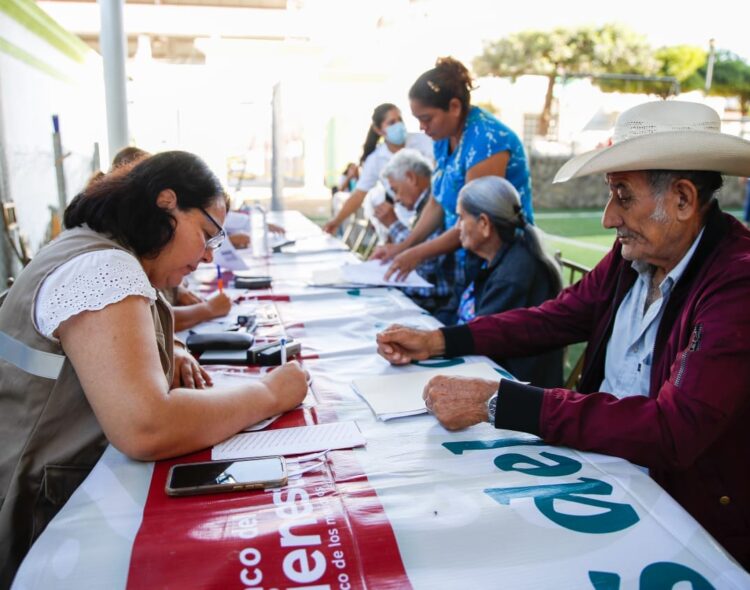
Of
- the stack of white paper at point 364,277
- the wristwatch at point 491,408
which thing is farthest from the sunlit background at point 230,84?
the wristwatch at point 491,408

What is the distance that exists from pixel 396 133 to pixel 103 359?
4.81m

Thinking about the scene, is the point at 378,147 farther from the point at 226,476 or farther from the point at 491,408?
the point at 226,476

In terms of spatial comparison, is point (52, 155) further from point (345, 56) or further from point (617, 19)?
point (617, 19)

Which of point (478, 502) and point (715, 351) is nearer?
point (478, 502)

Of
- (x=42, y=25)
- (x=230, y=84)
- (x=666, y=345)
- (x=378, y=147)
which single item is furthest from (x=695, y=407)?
(x=230, y=84)

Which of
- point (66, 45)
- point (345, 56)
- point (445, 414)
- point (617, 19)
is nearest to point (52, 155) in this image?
point (66, 45)

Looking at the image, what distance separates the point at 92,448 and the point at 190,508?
1.30 feet

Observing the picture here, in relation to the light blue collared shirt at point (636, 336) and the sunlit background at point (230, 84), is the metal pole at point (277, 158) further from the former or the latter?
the light blue collared shirt at point (636, 336)

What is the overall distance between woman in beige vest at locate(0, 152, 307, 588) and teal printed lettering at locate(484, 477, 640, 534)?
590mm

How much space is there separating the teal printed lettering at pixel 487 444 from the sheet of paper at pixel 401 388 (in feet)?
0.59

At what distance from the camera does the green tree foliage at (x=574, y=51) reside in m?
29.3

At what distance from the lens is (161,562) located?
906 millimetres

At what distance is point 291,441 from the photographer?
1.33 meters

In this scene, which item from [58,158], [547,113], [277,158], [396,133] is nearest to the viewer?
[58,158]
